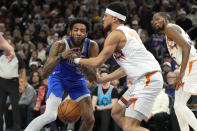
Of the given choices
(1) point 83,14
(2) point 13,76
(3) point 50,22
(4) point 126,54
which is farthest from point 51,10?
(4) point 126,54

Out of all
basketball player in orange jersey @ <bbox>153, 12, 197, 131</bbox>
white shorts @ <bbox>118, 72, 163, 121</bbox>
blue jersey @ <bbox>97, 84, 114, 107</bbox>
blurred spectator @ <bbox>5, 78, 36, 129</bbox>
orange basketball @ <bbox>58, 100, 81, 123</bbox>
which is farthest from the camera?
blurred spectator @ <bbox>5, 78, 36, 129</bbox>

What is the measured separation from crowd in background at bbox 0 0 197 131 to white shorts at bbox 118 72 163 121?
324cm

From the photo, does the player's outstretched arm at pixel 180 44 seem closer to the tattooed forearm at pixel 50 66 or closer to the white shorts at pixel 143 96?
the white shorts at pixel 143 96

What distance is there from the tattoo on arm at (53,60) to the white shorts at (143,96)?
4.29ft

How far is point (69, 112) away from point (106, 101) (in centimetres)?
261

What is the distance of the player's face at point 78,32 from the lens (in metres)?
5.84

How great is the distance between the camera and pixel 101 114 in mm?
8320

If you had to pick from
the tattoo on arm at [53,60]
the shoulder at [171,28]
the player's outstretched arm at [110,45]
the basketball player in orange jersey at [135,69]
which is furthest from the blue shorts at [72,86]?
the shoulder at [171,28]

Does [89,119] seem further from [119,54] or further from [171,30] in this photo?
[171,30]

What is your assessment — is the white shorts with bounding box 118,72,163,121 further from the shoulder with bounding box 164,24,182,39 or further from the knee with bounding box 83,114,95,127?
the knee with bounding box 83,114,95,127

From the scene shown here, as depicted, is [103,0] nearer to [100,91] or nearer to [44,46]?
[44,46]

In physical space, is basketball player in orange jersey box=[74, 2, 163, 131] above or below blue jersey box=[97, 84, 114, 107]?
above

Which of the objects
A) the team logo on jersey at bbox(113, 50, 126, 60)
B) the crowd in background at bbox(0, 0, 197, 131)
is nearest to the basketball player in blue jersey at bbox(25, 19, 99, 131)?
the team logo on jersey at bbox(113, 50, 126, 60)

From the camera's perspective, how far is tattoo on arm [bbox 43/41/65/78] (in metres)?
5.59
